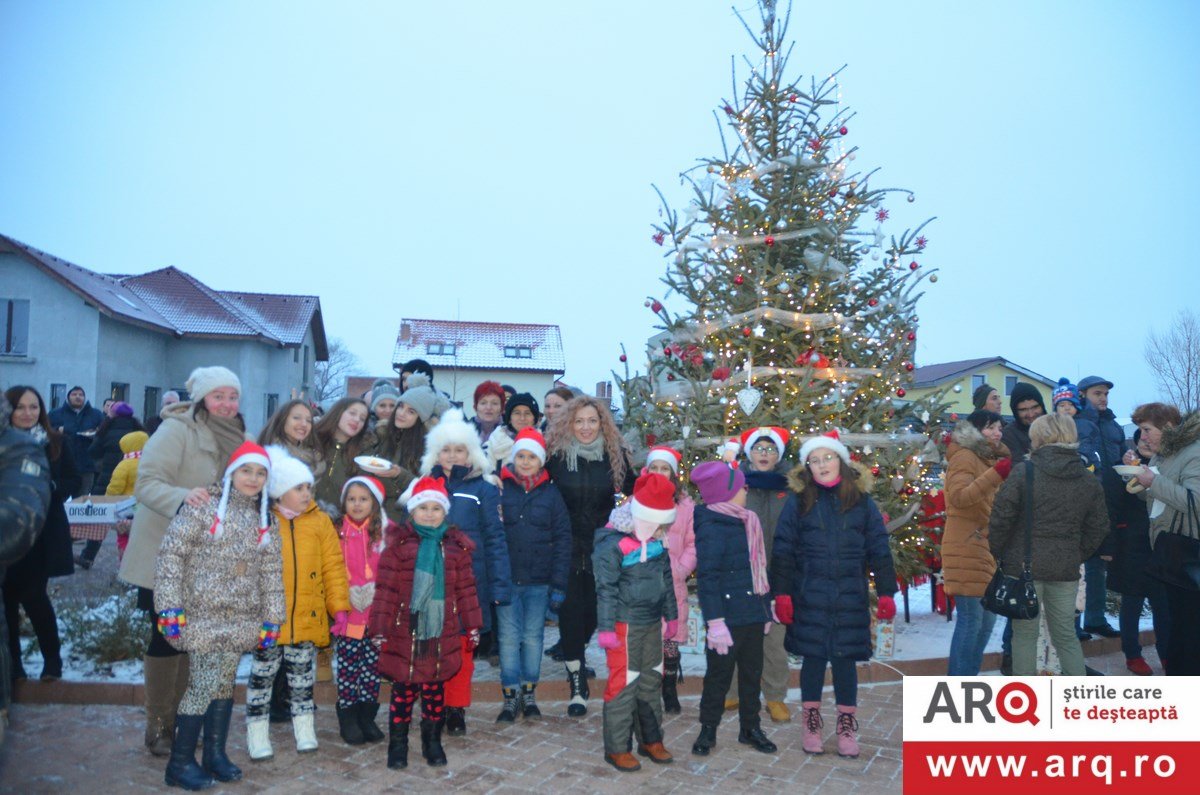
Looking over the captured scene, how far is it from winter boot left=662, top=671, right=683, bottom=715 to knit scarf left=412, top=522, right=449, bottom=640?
183 cm

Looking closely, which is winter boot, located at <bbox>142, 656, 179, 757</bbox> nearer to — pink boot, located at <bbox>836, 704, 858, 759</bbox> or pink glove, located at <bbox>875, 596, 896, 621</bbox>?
pink boot, located at <bbox>836, 704, 858, 759</bbox>

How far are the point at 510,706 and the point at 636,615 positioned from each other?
4.37 feet

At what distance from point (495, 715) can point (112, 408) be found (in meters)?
8.89

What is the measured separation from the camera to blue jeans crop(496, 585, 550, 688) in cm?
566

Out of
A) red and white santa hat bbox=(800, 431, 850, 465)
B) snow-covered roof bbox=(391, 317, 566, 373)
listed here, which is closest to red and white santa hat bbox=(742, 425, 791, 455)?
red and white santa hat bbox=(800, 431, 850, 465)

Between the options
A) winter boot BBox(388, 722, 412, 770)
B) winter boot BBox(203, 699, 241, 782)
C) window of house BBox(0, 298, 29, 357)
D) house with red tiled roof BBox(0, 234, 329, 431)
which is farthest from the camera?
window of house BBox(0, 298, 29, 357)

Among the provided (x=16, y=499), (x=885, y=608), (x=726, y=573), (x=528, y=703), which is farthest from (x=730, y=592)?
(x=16, y=499)

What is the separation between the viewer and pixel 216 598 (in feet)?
14.7

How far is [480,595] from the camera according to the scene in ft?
18.0

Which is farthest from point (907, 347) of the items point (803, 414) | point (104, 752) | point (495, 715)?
point (104, 752)

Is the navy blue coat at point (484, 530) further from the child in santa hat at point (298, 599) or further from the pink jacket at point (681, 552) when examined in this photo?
the pink jacket at point (681, 552)

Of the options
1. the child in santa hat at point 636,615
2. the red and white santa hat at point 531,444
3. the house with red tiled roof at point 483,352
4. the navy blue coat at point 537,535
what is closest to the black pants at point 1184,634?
the child in santa hat at point 636,615

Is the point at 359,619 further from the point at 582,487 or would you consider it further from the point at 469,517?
the point at 582,487

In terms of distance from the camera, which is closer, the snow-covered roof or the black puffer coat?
the black puffer coat
